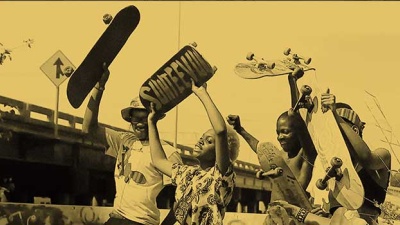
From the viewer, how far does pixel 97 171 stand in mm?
5008

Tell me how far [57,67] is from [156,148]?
0.82 metres

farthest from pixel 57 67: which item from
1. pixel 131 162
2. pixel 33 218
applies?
pixel 33 218

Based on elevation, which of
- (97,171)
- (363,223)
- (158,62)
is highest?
(158,62)

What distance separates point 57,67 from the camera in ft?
16.8

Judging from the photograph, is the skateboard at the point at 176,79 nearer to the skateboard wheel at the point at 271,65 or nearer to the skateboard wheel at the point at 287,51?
the skateboard wheel at the point at 271,65

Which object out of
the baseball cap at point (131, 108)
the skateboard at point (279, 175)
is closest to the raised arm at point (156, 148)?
the baseball cap at point (131, 108)

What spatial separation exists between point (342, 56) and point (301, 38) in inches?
9.7

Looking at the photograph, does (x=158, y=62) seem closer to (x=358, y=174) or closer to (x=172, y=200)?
(x=172, y=200)

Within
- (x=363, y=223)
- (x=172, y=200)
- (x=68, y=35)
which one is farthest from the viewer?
(x=68, y=35)

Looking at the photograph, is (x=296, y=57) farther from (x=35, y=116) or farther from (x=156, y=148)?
(x=35, y=116)

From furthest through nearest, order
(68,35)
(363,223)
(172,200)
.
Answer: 1. (68,35)
2. (172,200)
3. (363,223)

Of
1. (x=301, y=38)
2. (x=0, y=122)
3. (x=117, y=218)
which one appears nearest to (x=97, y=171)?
(x=117, y=218)

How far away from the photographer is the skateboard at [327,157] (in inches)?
179

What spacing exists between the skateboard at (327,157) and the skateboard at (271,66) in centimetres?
9
